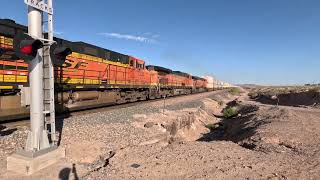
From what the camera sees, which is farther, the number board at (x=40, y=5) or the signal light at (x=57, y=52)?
the signal light at (x=57, y=52)

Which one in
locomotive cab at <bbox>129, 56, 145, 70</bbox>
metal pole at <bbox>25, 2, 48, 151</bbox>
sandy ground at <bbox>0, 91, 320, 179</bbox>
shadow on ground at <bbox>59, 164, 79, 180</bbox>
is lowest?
shadow on ground at <bbox>59, 164, 79, 180</bbox>

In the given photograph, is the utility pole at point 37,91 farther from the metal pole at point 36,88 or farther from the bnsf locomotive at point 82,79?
the bnsf locomotive at point 82,79

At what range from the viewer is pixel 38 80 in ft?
22.4

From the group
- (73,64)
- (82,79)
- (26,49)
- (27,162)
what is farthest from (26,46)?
(82,79)

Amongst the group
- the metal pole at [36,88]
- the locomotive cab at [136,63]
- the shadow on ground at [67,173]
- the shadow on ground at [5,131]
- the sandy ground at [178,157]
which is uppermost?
the locomotive cab at [136,63]

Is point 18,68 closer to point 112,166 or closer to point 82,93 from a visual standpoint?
point 82,93

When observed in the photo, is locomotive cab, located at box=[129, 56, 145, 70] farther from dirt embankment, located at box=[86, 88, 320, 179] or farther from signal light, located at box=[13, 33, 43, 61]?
signal light, located at box=[13, 33, 43, 61]

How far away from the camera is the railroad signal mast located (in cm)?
633

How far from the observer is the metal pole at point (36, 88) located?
6715 millimetres

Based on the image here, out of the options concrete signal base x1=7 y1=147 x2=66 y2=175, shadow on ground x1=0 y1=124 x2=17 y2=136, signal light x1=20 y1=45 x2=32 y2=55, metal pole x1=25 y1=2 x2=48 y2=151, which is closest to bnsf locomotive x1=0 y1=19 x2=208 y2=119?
metal pole x1=25 y1=2 x2=48 y2=151

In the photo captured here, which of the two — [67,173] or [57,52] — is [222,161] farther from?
[57,52]

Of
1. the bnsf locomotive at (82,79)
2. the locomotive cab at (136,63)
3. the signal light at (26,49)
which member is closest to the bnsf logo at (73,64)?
the bnsf locomotive at (82,79)

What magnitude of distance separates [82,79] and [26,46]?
396 inches

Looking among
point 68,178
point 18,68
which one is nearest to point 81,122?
point 18,68
